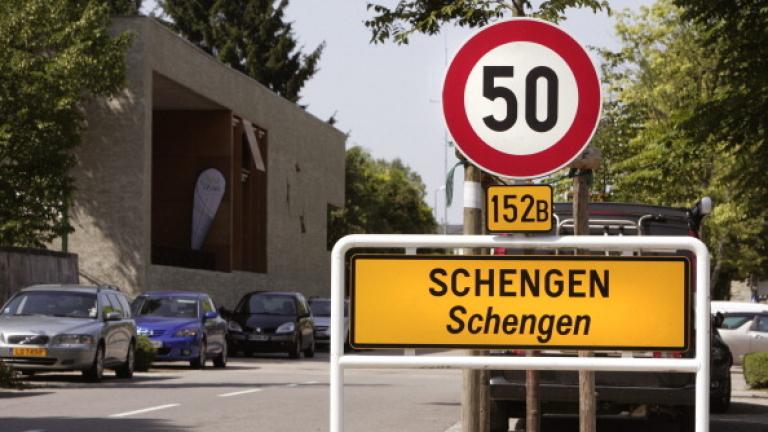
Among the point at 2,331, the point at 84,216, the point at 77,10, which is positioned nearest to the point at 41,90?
the point at 77,10

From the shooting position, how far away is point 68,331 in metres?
25.0

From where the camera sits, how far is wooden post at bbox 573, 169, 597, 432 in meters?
9.63

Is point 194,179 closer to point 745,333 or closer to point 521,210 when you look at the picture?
point 745,333

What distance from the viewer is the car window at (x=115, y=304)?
27312 mm

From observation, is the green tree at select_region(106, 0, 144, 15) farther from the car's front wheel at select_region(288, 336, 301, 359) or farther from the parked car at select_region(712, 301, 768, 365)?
the parked car at select_region(712, 301, 768, 365)

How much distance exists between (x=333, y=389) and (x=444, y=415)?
12.5m

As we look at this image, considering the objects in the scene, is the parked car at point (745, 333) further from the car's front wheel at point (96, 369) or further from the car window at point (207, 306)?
the car's front wheel at point (96, 369)

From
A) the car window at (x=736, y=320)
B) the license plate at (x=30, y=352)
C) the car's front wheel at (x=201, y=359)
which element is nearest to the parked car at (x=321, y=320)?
the car window at (x=736, y=320)

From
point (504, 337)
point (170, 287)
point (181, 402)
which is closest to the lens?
point (504, 337)

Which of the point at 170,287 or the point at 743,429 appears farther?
the point at 170,287

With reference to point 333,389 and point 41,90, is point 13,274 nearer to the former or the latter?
point 41,90

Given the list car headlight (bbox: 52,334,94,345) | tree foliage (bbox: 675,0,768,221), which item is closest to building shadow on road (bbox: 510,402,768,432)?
tree foliage (bbox: 675,0,768,221)

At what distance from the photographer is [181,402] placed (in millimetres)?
20547

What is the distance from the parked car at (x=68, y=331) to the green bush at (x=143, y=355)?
263cm
